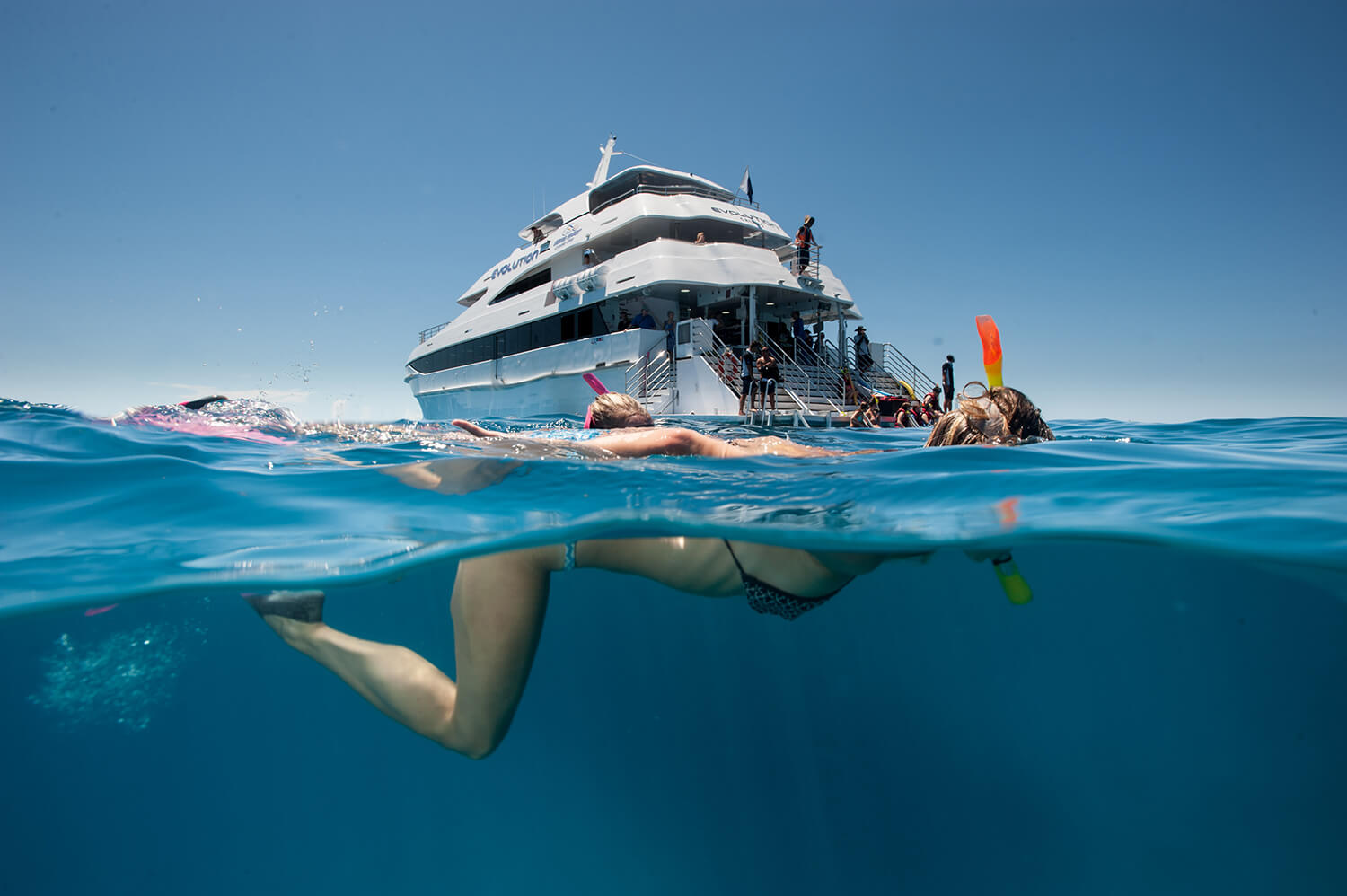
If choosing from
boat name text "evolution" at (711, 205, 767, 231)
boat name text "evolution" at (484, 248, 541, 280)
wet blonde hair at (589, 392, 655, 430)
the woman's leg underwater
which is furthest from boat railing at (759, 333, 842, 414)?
the woman's leg underwater

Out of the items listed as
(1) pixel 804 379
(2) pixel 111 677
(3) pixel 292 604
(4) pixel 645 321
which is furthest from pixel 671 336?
(3) pixel 292 604

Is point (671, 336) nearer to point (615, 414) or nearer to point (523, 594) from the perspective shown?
point (615, 414)

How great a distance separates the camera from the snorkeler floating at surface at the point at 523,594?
9.11 ft

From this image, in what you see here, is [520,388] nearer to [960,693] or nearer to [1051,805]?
[960,693]

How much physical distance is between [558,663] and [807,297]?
14.0 metres

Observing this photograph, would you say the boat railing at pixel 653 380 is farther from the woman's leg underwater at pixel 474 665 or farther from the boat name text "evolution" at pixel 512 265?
the woman's leg underwater at pixel 474 665

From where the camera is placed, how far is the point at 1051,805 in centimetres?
670

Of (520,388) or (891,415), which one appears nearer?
(891,415)

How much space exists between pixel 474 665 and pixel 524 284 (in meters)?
23.8

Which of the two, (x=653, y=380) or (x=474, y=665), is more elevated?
(x=653, y=380)

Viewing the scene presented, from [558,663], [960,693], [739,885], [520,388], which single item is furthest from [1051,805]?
[520,388]

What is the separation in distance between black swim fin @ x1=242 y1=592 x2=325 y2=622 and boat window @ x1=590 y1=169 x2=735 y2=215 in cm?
2002

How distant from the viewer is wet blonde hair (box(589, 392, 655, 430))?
4645mm

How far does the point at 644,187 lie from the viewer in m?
21.2
